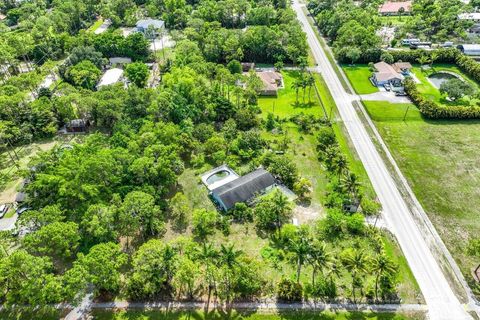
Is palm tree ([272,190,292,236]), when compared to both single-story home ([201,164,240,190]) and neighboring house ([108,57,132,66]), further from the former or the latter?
neighboring house ([108,57,132,66])

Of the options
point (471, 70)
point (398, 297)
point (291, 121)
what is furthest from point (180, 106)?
point (471, 70)

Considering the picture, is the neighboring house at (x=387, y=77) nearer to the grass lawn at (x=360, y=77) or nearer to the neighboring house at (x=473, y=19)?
the grass lawn at (x=360, y=77)

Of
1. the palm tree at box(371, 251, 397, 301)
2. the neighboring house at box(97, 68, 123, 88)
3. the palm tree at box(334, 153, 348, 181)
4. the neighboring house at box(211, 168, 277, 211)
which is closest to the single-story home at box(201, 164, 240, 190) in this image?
the neighboring house at box(211, 168, 277, 211)

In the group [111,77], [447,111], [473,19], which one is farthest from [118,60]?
[473,19]

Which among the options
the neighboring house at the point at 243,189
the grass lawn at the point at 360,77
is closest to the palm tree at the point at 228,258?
the neighboring house at the point at 243,189

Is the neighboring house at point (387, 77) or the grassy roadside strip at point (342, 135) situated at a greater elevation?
the neighboring house at point (387, 77)

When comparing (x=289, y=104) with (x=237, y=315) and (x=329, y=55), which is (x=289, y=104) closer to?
(x=329, y=55)

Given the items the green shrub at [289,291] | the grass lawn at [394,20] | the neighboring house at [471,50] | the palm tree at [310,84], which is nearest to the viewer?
the green shrub at [289,291]
